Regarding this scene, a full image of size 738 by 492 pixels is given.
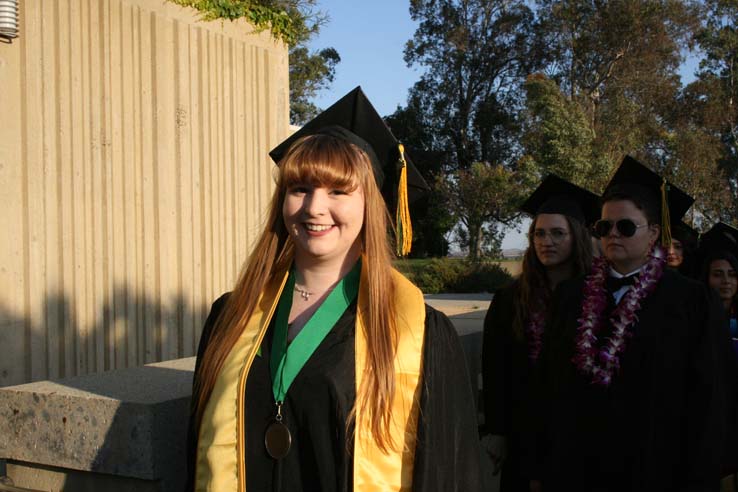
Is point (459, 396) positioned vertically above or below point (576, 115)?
below

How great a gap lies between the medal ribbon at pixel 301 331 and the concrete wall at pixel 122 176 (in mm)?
3253

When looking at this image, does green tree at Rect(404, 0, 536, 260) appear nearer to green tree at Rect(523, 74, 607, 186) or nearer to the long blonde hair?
green tree at Rect(523, 74, 607, 186)

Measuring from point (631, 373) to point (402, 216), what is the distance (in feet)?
4.61

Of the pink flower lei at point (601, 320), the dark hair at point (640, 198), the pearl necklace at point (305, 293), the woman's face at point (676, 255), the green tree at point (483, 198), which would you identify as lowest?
the pink flower lei at point (601, 320)

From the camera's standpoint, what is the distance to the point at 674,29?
35.7 m

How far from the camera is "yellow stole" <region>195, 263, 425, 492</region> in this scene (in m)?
1.97

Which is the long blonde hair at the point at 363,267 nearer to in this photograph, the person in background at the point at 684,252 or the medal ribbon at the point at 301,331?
the medal ribbon at the point at 301,331

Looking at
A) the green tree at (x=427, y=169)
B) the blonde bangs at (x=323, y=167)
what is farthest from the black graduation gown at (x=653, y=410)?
the green tree at (x=427, y=169)

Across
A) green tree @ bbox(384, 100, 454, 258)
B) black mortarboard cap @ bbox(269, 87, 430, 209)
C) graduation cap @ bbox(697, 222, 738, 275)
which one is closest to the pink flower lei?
black mortarboard cap @ bbox(269, 87, 430, 209)

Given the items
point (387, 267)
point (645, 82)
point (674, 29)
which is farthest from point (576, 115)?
point (387, 267)

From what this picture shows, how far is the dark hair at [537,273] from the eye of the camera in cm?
402

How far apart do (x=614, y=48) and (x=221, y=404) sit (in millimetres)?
37263

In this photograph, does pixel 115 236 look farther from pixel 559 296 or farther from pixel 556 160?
pixel 556 160

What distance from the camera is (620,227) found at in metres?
3.50
